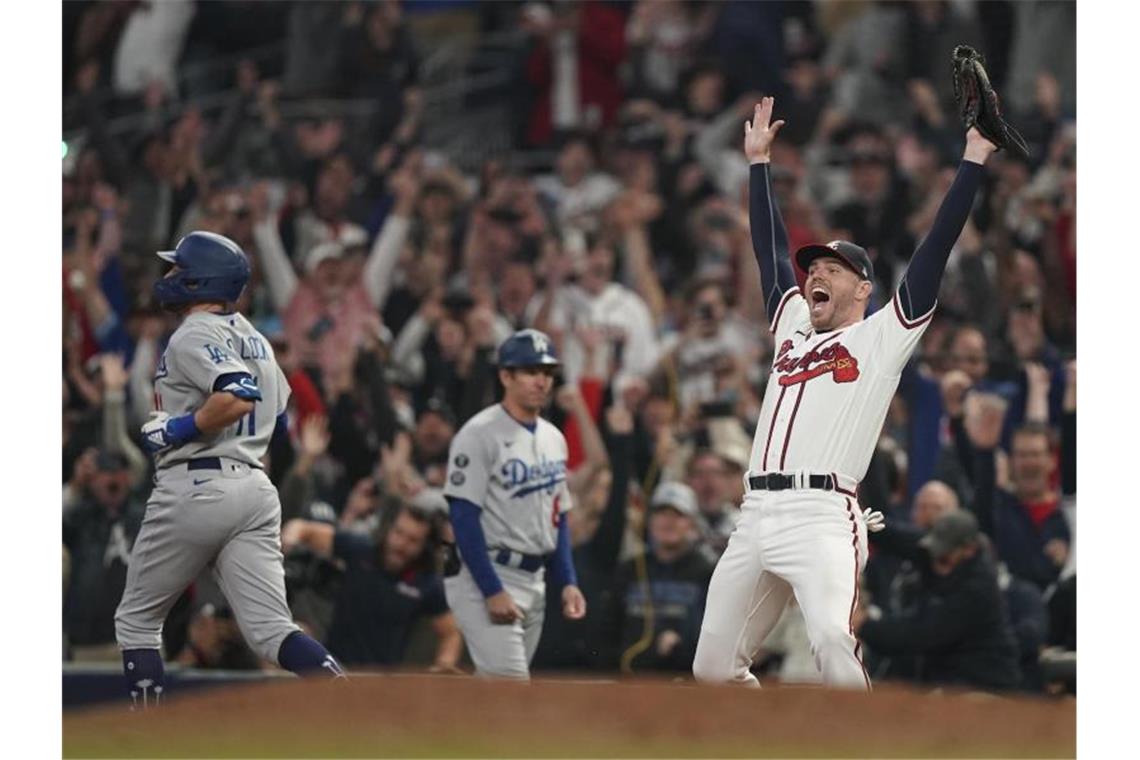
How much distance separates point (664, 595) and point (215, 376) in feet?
11.8

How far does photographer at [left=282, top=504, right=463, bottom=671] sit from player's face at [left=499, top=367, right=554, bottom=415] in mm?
1232

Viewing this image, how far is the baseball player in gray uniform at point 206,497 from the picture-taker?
6422 mm

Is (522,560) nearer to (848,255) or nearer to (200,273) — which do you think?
(200,273)

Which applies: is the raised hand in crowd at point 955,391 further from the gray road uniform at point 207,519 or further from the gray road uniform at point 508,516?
the gray road uniform at point 207,519

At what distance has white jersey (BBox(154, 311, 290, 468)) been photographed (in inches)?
251

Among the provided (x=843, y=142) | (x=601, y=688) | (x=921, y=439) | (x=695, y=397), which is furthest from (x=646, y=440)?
(x=601, y=688)

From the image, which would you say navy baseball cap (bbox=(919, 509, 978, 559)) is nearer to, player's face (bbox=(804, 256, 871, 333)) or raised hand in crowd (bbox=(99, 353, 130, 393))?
player's face (bbox=(804, 256, 871, 333))

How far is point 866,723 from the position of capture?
570 centimetres

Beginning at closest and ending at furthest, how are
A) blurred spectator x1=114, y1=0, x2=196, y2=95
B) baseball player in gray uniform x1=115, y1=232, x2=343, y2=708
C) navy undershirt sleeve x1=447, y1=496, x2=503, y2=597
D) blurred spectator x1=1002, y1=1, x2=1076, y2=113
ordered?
baseball player in gray uniform x1=115, y1=232, x2=343, y2=708, navy undershirt sleeve x1=447, y1=496, x2=503, y2=597, blurred spectator x1=1002, y1=1, x2=1076, y2=113, blurred spectator x1=114, y1=0, x2=196, y2=95

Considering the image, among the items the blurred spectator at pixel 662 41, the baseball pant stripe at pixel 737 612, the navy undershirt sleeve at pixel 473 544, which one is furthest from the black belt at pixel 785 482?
the blurred spectator at pixel 662 41

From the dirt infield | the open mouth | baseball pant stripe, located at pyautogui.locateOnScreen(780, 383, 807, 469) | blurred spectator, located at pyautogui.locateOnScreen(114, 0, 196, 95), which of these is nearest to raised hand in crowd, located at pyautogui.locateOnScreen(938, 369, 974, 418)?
the open mouth

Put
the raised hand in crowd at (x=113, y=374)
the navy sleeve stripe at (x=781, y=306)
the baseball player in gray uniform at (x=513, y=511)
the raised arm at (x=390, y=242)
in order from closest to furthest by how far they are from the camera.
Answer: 1. the navy sleeve stripe at (x=781, y=306)
2. the baseball player in gray uniform at (x=513, y=511)
3. the raised hand in crowd at (x=113, y=374)
4. the raised arm at (x=390, y=242)

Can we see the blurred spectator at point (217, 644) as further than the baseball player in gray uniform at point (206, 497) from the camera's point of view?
Yes

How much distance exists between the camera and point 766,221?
22.2 ft
